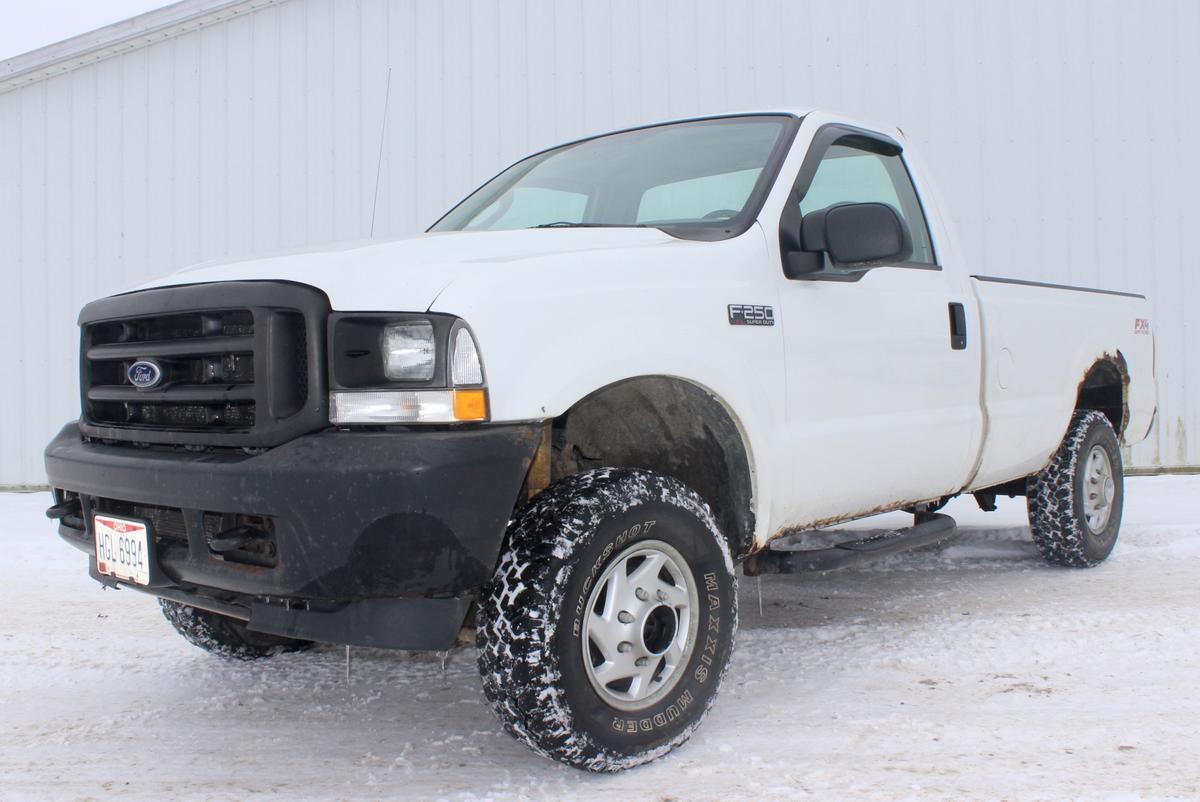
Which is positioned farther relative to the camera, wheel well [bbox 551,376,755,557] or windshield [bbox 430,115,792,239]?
windshield [bbox 430,115,792,239]

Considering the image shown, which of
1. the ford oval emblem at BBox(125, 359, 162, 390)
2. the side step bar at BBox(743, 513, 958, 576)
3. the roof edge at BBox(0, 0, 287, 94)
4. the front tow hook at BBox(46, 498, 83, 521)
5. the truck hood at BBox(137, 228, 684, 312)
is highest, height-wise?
the roof edge at BBox(0, 0, 287, 94)

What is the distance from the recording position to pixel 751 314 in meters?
2.96

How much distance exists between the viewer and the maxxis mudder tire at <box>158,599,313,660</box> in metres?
3.60

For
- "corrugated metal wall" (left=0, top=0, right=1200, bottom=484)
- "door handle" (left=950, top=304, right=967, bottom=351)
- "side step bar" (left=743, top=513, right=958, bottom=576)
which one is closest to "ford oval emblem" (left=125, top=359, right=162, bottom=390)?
"side step bar" (left=743, top=513, right=958, bottom=576)

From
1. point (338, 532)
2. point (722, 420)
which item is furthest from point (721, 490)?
point (338, 532)

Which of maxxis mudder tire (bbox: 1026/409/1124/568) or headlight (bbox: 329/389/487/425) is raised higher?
headlight (bbox: 329/389/487/425)

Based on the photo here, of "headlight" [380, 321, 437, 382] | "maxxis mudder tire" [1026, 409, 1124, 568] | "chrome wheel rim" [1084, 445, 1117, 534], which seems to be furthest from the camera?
"chrome wheel rim" [1084, 445, 1117, 534]

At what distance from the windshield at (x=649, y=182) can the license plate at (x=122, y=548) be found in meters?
1.54

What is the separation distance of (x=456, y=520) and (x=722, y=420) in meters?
1.00

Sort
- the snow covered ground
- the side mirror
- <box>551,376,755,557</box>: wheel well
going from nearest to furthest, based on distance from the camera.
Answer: the snow covered ground → <box>551,376,755,557</box>: wheel well → the side mirror

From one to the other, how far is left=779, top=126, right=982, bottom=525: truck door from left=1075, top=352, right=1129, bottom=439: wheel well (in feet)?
4.93

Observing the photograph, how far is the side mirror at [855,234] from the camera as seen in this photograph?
3.05 metres

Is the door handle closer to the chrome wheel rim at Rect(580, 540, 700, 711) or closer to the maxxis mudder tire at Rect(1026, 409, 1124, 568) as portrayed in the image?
the maxxis mudder tire at Rect(1026, 409, 1124, 568)

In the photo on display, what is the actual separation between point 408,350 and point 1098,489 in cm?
418
